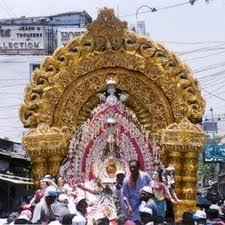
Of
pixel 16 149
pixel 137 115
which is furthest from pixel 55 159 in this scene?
pixel 16 149

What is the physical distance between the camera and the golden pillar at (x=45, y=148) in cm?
1342

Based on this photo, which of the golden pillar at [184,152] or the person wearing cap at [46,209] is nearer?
the person wearing cap at [46,209]

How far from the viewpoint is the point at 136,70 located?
13.5 metres

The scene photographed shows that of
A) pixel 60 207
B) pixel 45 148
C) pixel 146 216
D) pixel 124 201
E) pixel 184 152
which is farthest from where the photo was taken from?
pixel 45 148

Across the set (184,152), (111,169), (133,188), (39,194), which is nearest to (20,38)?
(184,152)

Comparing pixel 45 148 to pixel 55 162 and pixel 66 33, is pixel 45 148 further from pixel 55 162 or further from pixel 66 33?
pixel 66 33

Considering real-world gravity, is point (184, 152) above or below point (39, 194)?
above

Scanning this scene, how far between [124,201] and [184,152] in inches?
81.1

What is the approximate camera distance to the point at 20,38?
104ft

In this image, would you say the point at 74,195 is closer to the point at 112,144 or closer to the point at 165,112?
the point at 112,144

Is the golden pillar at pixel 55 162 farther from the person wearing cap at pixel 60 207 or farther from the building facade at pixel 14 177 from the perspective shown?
the building facade at pixel 14 177

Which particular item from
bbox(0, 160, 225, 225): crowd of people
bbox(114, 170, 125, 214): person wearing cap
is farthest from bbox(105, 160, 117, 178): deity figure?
bbox(114, 170, 125, 214): person wearing cap

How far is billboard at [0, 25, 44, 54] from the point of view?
104 ft

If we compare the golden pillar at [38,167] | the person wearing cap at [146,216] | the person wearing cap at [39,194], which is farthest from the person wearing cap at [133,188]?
the person wearing cap at [146,216]
